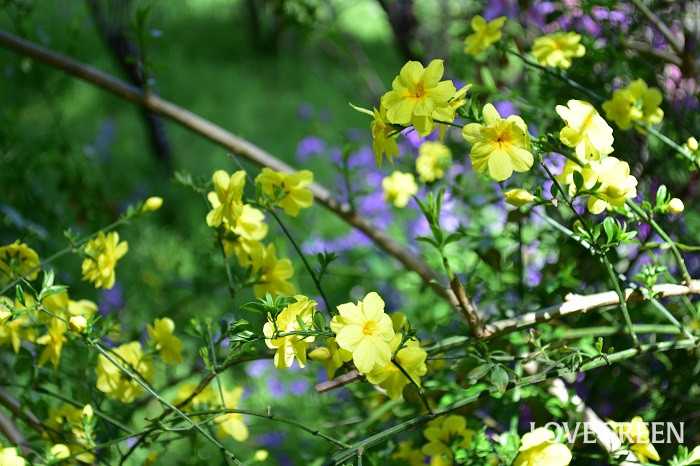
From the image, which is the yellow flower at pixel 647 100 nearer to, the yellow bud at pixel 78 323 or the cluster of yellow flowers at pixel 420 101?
the cluster of yellow flowers at pixel 420 101

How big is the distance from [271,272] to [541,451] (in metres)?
0.28

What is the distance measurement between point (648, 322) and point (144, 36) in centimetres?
74

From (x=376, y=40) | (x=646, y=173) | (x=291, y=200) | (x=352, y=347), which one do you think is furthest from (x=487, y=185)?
(x=376, y=40)

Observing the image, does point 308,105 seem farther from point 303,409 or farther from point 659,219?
point 659,219

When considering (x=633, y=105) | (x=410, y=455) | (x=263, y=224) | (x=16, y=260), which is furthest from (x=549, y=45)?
(x=16, y=260)

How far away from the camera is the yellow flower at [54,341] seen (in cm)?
69

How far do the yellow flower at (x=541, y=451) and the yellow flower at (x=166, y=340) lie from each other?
1.09 ft

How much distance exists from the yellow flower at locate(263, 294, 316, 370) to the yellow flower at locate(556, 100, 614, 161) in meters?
0.24

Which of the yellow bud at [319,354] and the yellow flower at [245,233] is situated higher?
the yellow flower at [245,233]

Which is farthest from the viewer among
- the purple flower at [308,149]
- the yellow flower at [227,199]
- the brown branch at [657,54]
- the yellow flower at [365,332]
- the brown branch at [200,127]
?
the purple flower at [308,149]

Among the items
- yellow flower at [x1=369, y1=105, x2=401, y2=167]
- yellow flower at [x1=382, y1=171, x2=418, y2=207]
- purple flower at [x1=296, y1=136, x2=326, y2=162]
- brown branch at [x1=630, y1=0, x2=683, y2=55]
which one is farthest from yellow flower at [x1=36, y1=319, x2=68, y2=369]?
purple flower at [x1=296, y1=136, x2=326, y2=162]

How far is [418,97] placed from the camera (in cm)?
55

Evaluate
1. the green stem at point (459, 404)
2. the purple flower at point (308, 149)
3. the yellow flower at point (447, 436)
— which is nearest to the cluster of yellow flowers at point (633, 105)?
the green stem at point (459, 404)

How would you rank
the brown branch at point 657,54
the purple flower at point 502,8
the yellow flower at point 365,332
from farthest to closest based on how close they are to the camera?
the purple flower at point 502,8 → the brown branch at point 657,54 → the yellow flower at point 365,332
